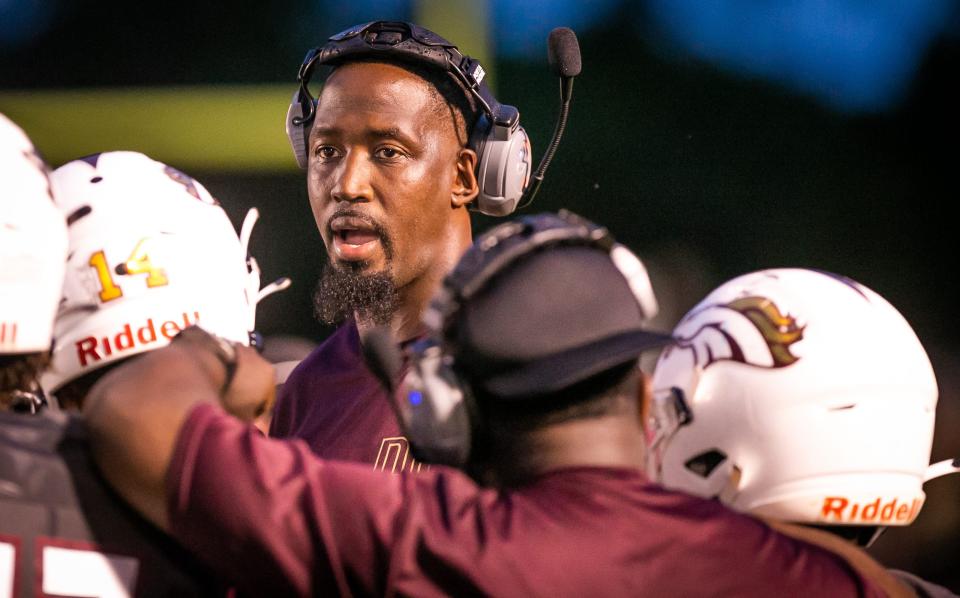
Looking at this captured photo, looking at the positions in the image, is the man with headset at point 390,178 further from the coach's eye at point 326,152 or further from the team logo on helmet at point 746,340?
the team logo on helmet at point 746,340

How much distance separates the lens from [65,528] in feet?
5.53

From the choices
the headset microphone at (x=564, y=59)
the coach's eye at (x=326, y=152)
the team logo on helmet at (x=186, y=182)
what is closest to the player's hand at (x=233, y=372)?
the team logo on helmet at (x=186, y=182)

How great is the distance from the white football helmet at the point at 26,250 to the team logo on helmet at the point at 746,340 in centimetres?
110

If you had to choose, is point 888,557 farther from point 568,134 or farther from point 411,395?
point 411,395

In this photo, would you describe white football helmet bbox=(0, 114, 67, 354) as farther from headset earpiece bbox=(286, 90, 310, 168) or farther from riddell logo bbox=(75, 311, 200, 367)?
headset earpiece bbox=(286, 90, 310, 168)

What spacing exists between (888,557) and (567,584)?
3.43 m

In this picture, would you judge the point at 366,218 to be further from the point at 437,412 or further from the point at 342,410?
the point at 437,412

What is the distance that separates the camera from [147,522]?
1.71m

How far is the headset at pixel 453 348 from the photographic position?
1717mm

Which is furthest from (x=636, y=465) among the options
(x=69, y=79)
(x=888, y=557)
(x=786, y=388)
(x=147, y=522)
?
(x=69, y=79)

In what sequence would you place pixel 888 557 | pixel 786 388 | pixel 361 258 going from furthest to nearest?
pixel 888 557 → pixel 361 258 → pixel 786 388

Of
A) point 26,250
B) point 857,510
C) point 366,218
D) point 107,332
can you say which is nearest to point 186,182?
point 107,332

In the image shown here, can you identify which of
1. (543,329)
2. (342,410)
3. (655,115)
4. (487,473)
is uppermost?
(543,329)

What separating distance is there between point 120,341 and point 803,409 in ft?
4.26
